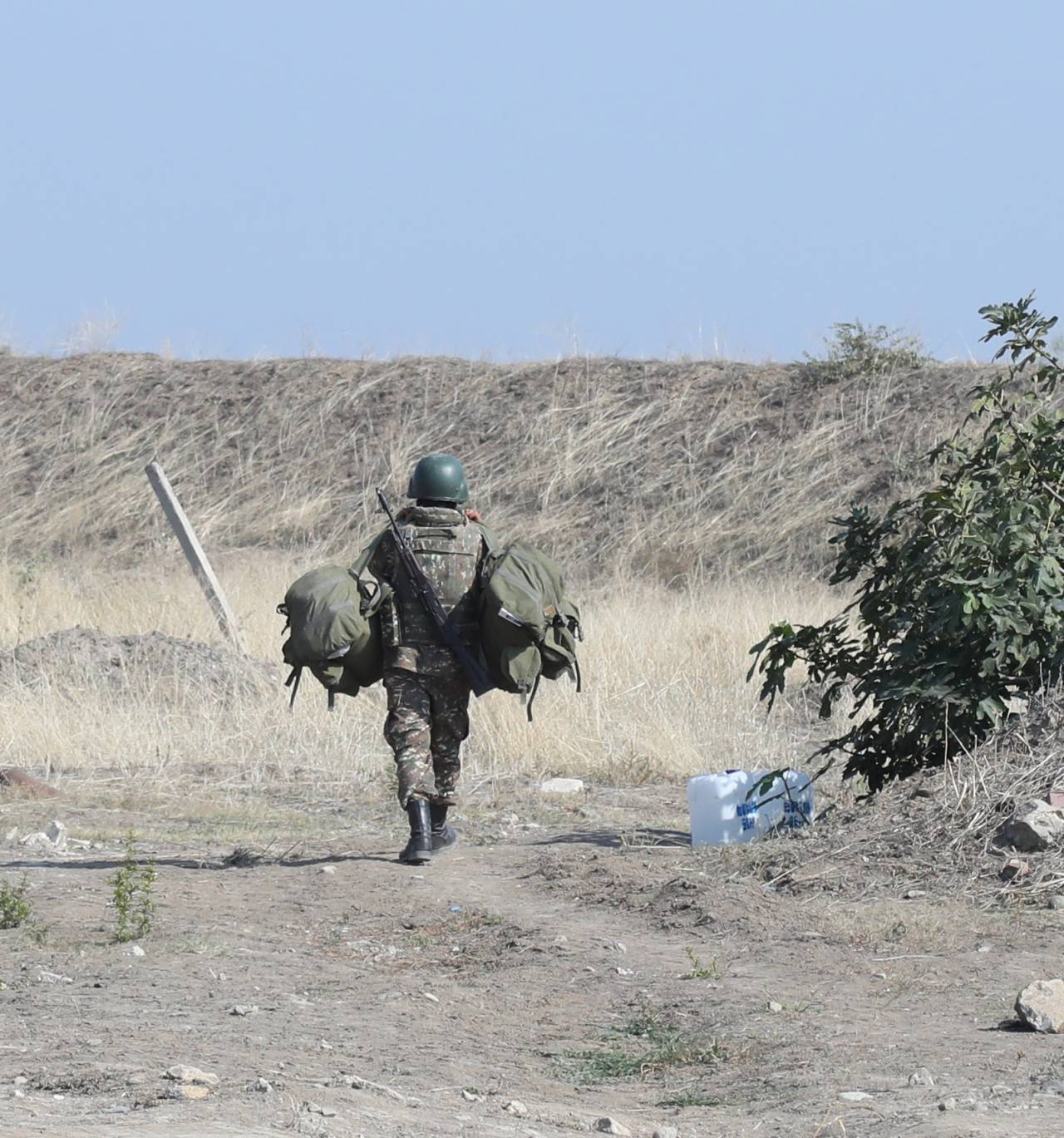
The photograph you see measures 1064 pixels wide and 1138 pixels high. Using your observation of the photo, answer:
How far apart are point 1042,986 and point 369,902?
2871 millimetres

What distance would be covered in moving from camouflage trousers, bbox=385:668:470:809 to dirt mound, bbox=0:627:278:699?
15.7ft

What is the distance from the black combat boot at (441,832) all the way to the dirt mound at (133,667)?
4574 millimetres

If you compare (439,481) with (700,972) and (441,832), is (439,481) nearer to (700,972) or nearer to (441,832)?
(441,832)

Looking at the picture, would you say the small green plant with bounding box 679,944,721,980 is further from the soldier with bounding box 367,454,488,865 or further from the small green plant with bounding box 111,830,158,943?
the soldier with bounding box 367,454,488,865

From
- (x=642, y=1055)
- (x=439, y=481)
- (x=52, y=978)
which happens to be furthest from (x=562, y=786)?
(x=642, y=1055)

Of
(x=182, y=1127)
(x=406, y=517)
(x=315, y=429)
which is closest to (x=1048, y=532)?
(x=406, y=517)

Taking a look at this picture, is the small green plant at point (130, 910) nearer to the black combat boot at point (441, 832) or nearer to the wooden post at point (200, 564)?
the black combat boot at point (441, 832)

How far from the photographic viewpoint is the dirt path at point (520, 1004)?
4.24 meters

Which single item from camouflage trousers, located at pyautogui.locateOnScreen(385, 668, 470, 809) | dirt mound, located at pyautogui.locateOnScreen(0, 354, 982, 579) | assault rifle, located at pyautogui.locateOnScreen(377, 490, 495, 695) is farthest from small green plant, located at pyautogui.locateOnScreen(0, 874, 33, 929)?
dirt mound, located at pyautogui.locateOnScreen(0, 354, 982, 579)

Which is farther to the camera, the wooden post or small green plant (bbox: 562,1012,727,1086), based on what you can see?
the wooden post

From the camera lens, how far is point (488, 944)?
21.2ft

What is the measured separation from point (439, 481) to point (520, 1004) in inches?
109

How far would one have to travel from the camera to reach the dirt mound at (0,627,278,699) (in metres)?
12.6

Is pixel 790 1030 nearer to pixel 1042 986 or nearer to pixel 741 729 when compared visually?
pixel 1042 986
